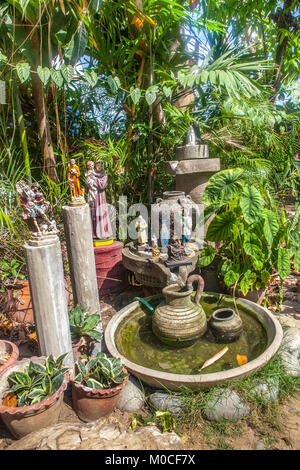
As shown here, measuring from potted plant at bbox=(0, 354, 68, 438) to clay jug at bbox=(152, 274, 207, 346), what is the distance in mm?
950

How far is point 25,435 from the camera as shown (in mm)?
Answer: 1929

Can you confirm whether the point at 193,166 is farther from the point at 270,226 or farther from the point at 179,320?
the point at 179,320

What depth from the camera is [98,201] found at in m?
4.24

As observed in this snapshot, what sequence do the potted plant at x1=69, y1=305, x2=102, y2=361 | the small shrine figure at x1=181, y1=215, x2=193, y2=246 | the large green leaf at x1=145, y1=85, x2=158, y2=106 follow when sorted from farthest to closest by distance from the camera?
the large green leaf at x1=145, y1=85, x2=158, y2=106
the small shrine figure at x1=181, y1=215, x2=193, y2=246
the potted plant at x1=69, y1=305, x2=102, y2=361

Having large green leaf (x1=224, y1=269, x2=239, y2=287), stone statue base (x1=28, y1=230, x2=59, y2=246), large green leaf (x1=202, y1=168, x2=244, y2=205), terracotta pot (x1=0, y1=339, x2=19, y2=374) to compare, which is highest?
large green leaf (x1=202, y1=168, x2=244, y2=205)

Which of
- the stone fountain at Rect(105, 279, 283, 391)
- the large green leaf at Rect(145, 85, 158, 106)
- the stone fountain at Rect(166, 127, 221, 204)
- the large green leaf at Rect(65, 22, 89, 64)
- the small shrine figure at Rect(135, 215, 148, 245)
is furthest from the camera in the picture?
the stone fountain at Rect(166, 127, 221, 204)

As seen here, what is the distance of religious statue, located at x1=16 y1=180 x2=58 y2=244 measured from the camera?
2.22 meters

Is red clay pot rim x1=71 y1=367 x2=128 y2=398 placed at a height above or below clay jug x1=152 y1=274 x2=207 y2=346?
below

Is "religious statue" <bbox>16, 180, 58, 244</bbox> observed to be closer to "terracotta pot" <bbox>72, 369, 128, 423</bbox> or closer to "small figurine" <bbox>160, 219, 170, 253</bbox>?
"terracotta pot" <bbox>72, 369, 128, 423</bbox>

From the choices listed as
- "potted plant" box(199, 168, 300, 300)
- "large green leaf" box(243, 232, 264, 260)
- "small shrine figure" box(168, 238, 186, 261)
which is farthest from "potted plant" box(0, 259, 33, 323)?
"large green leaf" box(243, 232, 264, 260)

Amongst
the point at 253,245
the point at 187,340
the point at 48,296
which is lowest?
the point at 187,340

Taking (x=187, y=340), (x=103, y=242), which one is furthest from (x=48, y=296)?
(x=103, y=242)

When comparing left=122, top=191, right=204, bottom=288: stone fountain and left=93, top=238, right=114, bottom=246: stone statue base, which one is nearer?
left=122, top=191, right=204, bottom=288: stone fountain

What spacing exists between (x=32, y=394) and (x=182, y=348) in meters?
1.32
